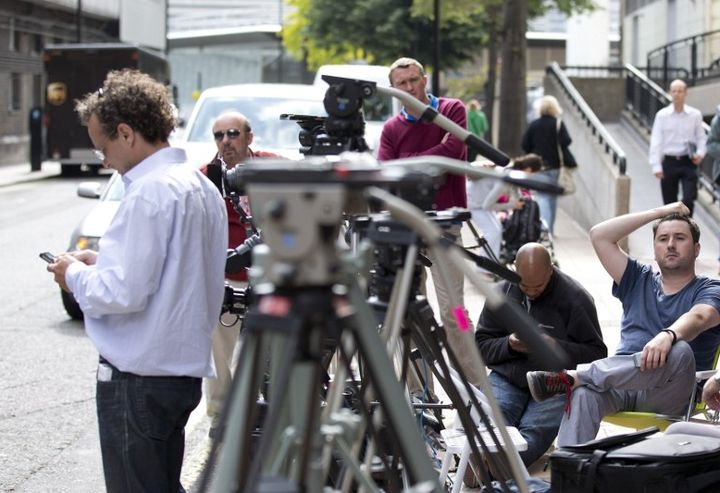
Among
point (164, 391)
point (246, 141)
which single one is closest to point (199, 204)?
point (164, 391)

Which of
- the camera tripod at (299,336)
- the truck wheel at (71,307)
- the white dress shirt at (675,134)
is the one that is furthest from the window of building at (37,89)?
the camera tripod at (299,336)

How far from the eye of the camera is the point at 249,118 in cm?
1230

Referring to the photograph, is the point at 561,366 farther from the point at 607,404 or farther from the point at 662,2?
the point at 662,2

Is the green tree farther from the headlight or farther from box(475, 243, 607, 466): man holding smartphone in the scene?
box(475, 243, 607, 466): man holding smartphone

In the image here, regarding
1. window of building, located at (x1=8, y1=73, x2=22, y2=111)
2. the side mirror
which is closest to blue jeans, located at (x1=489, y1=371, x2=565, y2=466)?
the side mirror

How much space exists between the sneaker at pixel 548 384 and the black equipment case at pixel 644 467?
1105 millimetres

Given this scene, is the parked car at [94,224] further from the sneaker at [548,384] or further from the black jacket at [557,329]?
the sneaker at [548,384]

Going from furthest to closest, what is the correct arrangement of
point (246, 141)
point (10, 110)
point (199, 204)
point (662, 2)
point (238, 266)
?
point (10, 110)
point (662, 2)
point (246, 141)
point (238, 266)
point (199, 204)

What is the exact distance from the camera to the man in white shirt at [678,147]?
14.4 meters

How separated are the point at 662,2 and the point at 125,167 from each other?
3236 cm

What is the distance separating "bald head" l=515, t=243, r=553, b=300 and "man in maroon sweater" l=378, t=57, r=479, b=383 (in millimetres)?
835

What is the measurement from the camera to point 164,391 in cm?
410

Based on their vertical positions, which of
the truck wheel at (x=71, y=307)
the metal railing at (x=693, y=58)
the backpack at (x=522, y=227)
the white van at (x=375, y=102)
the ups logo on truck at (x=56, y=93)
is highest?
the metal railing at (x=693, y=58)

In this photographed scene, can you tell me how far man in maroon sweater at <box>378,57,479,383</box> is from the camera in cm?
738
